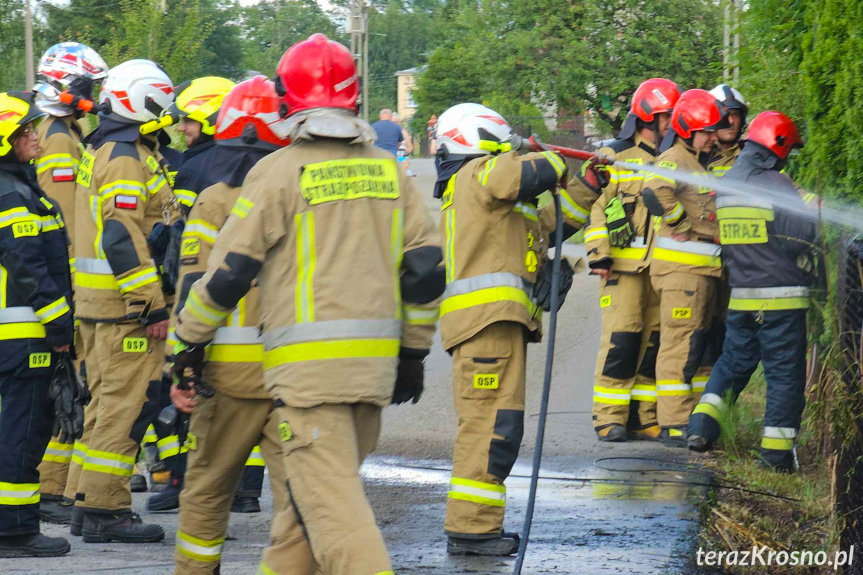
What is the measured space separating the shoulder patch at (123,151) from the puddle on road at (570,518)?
2319 mm

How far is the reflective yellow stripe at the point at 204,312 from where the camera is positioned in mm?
4098

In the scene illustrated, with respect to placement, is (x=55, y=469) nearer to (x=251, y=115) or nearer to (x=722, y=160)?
(x=251, y=115)

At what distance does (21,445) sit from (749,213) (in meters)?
4.30

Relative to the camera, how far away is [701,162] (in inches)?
337

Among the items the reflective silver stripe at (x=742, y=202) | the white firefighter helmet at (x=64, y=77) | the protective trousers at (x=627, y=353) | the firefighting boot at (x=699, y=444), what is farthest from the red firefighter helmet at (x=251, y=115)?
the protective trousers at (x=627, y=353)

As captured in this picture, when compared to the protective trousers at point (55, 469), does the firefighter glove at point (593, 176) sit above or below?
above

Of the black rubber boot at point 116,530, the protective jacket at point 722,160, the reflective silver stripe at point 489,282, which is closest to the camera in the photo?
the reflective silver stripe at point 489,282

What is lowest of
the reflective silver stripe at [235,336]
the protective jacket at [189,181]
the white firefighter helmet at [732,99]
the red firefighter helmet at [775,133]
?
the reflective silver stripe at [235,336]

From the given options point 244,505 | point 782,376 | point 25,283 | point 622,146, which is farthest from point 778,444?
point 25,283

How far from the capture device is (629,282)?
28.3 feet

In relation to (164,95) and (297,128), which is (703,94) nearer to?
(164,95)

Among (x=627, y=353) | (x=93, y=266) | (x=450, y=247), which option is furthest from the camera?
(x=627, y=353)

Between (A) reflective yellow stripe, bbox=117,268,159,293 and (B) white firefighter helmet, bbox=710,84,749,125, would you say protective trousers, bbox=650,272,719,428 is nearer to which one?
(B) white firefighter helmet, bbox=710,84,749,125

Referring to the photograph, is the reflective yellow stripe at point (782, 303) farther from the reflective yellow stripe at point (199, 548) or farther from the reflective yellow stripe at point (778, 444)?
the reflective yellow stripe at point (199, 548)
